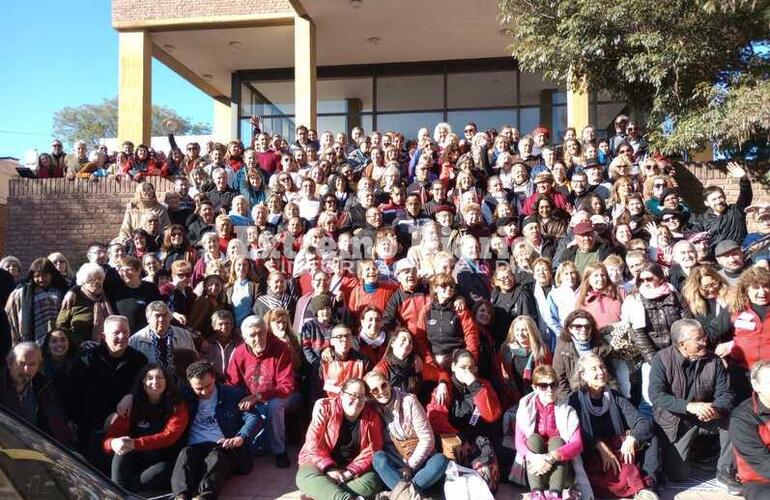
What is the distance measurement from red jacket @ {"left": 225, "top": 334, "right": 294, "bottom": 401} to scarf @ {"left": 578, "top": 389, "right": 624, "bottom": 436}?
233 centimetres

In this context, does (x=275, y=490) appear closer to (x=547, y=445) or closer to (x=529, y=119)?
(x=547, y=445)

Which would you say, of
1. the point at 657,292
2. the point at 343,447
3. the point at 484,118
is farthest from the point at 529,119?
the point at 343,447

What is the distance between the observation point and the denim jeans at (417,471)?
424 centimetres

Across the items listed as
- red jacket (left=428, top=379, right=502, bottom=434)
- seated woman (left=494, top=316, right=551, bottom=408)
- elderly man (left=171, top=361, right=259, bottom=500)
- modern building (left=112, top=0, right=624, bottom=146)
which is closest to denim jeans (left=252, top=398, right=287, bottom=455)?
elderly man (left=171, top=361, right=259, bottom=500)

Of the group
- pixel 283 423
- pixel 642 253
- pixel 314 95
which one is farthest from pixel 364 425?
pixel 314 95

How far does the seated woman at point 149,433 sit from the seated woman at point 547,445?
250cm

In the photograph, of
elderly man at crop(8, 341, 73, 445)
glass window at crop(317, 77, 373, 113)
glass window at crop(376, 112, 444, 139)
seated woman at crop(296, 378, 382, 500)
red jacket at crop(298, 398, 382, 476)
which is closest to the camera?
elderly man at crop(8, 341, 73, 445)

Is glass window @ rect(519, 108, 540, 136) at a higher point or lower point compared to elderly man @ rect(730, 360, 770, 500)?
higher

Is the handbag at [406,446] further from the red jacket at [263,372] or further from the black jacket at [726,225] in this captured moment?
the black jacket at [726,225]

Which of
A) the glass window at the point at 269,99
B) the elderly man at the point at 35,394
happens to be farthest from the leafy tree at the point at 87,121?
the elderly man at the point at 35,394

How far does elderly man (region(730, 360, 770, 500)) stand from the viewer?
379 centimetres

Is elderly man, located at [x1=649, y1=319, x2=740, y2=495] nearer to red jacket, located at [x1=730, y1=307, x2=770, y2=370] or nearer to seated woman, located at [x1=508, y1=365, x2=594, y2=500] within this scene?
red jacket, located at [x1=730, y1=307, x2=770, y2=370]

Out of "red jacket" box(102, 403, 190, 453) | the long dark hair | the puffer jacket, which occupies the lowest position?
"red jacket" box(102, 403, 190, 453)

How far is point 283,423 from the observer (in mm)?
4965
